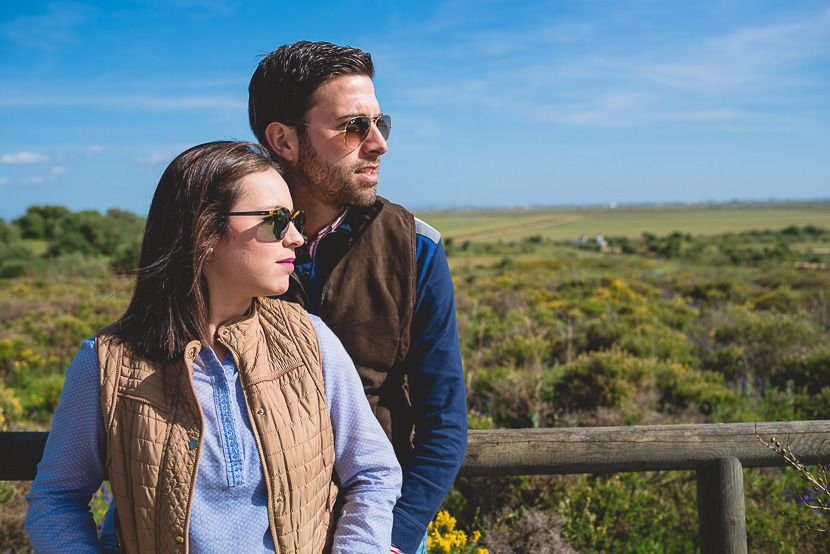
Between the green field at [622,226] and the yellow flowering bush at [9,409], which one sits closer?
the yellow flowering bush at [9,409]

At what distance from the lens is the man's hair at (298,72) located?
5.68 feet

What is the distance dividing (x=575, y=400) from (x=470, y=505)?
6.63 ft

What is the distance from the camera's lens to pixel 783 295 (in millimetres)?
11062

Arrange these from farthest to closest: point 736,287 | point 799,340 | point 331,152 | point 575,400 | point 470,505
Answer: point 736,287 < point 799,340 < point 575,400 < point 470,505 < point 331,152

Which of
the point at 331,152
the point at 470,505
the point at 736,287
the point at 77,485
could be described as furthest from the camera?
the point at 736,287

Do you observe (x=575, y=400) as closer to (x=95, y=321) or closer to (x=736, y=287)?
(x=95, y=321)

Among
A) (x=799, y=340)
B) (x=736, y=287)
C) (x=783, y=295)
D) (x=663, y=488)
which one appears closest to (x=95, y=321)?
(x=663, y=488)

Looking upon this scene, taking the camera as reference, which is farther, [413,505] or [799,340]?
[799,340]

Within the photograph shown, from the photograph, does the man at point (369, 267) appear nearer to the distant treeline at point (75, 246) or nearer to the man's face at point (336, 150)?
the man's face at point (336, 150)

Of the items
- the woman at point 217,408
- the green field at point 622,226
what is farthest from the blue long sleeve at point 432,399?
the green field at point 622,226

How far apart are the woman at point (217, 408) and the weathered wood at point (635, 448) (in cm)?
73

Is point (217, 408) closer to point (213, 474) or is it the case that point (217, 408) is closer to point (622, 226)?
point (213, 474)

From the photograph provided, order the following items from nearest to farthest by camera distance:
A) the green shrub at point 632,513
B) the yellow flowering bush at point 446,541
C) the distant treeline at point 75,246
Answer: the yellow flowering bush at point 446,541 < the green shrub at point 632,513 < the distant treeline at point 75,246

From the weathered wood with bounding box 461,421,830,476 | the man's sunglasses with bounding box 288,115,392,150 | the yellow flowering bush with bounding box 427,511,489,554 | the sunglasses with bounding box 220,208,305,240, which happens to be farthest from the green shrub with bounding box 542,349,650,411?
the sunglasses with bounding box 220,208,305,240
